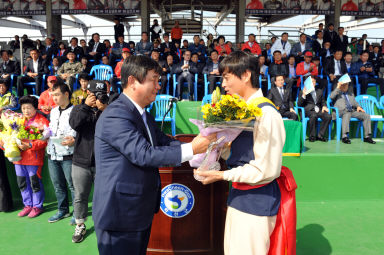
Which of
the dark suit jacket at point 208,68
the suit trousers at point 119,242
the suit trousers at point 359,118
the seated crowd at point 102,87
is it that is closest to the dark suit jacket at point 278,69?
the seated crowd at point 102,87

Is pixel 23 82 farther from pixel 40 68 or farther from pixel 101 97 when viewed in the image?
pixel 101 97

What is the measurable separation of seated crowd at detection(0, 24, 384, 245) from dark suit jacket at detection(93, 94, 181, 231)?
859mm

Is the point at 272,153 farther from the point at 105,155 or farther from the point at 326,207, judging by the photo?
the point at 326,207

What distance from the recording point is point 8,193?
11.8 ft

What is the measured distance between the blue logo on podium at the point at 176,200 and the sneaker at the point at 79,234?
3.50ft

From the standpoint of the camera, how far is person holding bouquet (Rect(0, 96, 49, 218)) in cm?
338

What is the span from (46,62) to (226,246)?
787cm

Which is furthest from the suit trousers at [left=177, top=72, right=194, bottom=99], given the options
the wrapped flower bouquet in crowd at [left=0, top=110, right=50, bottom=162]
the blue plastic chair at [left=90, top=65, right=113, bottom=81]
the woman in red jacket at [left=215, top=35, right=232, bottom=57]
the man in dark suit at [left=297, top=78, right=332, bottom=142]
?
the wrapped flower bouquet in crowd at [left=0, top=110, right=50, bottom=162]

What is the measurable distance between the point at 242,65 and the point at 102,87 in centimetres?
154

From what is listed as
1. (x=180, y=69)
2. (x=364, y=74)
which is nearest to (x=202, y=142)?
(x=180, y=69)

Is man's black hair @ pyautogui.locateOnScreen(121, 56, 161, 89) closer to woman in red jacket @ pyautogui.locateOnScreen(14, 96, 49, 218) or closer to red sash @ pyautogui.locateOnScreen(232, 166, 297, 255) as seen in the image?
red sash @ pyautogui.locateOnScreen(232, 166, 297, 255)

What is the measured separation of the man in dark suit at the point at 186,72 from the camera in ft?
24.3

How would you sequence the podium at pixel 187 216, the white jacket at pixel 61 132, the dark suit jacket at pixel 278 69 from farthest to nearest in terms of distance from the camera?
the dark suit jacket at pixel 278 69 → the white jacket at pixel 61 132 → the podium at pixel 187 216

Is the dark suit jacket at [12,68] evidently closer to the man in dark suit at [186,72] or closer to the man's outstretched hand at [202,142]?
the man in dark suit at [186,72]
